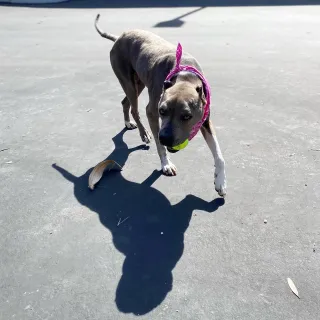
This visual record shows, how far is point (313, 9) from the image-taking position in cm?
1195

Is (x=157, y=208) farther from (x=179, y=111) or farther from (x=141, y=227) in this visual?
(x=179, y=111)

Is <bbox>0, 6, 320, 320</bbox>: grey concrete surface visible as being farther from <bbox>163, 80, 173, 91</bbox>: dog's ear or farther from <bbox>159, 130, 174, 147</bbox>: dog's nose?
<bbox>163, 80, 173, 91</bbox>: dog's ear

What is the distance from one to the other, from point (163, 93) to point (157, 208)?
0.97 metres

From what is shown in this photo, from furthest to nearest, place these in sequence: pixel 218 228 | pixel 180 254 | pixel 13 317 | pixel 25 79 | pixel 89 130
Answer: pixel 25 79 < pixel 89 130 < pixel 218 228 < pixel 180 254 < pixel 13 317

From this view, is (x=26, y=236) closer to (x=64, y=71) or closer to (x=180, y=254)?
(x=180, y=254)

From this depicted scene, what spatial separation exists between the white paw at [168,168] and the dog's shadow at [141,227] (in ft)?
0.33

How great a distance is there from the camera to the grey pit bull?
3.42 m

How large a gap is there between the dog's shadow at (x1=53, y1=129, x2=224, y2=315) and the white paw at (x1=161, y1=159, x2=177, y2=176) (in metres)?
0.10

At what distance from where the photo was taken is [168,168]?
4.07m

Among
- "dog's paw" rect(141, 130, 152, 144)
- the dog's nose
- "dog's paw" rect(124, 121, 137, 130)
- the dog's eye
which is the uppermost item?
the dog's eye

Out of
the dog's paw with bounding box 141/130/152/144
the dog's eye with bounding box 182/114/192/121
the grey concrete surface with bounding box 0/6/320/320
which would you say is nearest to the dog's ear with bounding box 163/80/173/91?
the dog's eye with bounding box 182/114/192/121

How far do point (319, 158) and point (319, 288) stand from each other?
175 centimetres

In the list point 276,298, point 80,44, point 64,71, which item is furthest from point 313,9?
point 276,298

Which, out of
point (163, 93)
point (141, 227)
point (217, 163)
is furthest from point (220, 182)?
point (163, 93)
